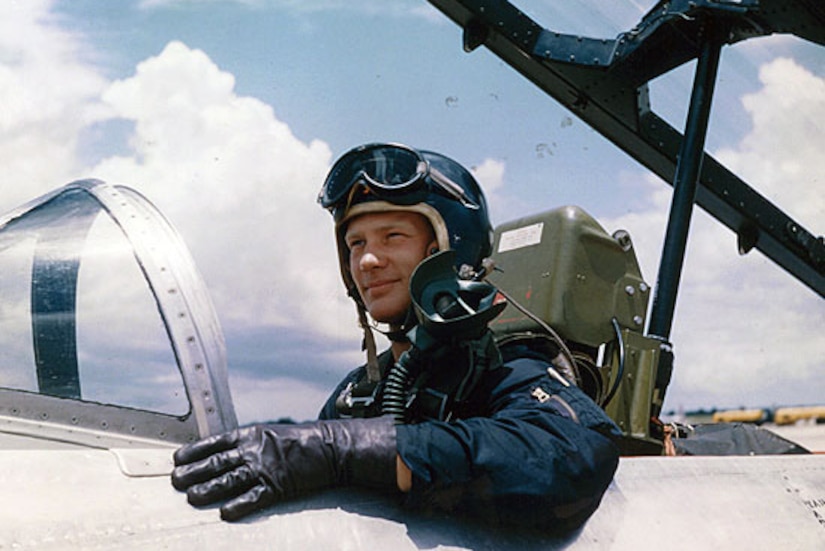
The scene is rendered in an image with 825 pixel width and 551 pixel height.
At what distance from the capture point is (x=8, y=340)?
1.67m

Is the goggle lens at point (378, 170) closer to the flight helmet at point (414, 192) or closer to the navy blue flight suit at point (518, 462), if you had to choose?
the flight helmet at point (414, 192)

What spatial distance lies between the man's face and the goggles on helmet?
6 centimetres

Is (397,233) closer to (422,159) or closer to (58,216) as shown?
(422,159)

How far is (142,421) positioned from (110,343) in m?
0.17

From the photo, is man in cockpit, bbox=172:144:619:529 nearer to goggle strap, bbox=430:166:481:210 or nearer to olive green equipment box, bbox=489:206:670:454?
goggle strap, bbox=430:166:481:210

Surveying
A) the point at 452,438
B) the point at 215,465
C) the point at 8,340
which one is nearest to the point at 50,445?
the point at 8,340

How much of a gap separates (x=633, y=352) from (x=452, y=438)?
216 centimetres

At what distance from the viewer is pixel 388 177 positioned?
1955 mm

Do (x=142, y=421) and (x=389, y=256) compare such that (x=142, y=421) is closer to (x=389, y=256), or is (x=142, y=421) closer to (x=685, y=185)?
(x=389, y=256)

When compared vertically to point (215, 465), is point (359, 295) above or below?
above

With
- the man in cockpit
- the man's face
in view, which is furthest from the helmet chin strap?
the man's face

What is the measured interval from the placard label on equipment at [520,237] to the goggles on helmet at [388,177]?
1.37 meters

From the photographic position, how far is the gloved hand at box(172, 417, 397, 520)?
1.32 m

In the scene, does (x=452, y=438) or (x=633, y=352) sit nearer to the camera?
(x=452, y=438)
